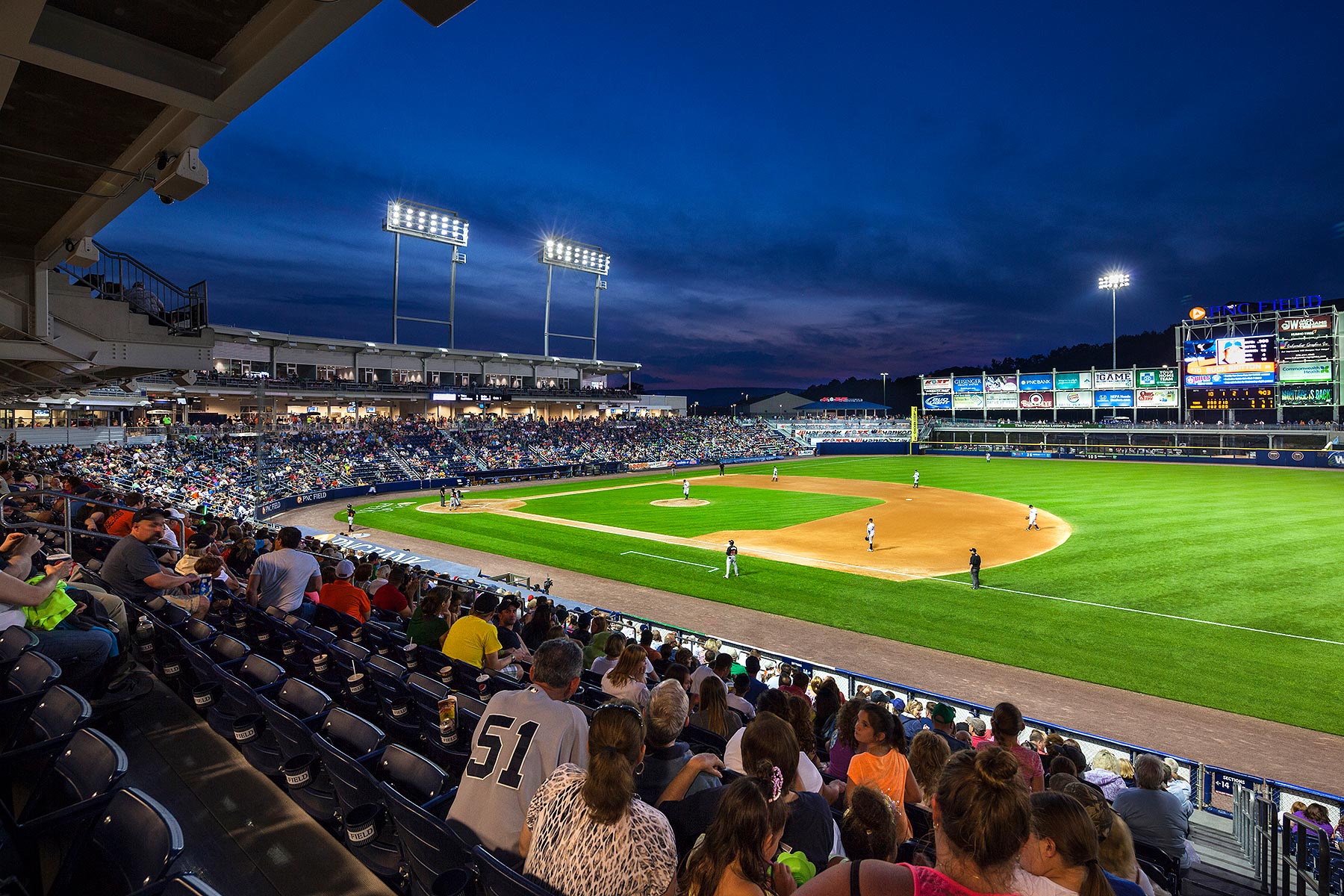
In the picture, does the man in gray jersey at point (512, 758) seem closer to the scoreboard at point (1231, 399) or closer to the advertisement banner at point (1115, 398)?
the scoreboard at point (1231, 399)

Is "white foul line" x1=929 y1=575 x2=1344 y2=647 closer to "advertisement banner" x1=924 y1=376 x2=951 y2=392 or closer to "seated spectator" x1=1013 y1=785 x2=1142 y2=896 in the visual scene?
"seated spectator" x1=1013 y1=785 x2=1142 y2=896

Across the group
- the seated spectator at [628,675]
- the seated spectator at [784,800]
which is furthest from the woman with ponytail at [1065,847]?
the seated spectator at [628,675]

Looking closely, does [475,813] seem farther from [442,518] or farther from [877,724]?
[442,518]

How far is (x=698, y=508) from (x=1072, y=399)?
201 ft

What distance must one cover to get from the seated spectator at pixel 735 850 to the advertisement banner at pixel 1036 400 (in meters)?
87.8

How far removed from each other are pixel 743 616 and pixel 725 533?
12161 mm

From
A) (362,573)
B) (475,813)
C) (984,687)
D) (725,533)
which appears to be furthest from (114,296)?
(725,533)

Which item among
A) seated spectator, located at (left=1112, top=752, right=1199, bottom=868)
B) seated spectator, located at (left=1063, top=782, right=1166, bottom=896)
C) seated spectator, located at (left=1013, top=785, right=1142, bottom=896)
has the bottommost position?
seated spectator, located at (left=1112, top=752, right=1199, bottom=868)

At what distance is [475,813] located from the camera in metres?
3.39

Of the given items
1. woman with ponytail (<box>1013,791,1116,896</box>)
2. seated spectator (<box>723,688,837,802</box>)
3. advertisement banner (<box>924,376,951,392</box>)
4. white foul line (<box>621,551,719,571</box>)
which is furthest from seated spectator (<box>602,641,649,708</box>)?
advertisement banner (<box>924,376,951,392</box>)

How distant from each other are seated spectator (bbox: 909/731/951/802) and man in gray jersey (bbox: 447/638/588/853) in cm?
309

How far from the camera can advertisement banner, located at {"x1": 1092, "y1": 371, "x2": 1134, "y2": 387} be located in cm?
7331

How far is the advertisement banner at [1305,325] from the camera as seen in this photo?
57688mm

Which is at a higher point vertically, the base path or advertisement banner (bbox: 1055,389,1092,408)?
advertisement banner (bbox: 1055,389,1092,408)
